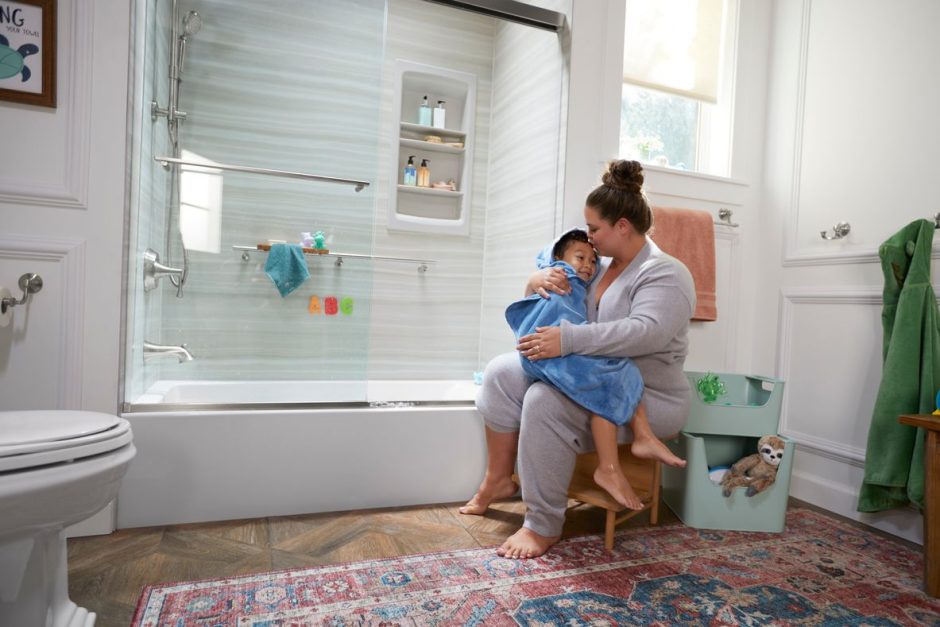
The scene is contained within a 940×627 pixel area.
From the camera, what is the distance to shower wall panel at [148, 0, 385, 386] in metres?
2.15

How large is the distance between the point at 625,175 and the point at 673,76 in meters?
1.16

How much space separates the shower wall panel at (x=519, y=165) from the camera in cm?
249

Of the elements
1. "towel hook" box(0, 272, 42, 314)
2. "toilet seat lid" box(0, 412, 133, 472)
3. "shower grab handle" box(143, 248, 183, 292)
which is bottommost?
"toilet seat lid" box(0, 412, 133, 472)

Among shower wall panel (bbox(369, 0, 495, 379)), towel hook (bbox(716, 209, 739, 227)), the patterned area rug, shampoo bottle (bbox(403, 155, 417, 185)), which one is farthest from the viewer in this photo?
shampoo bottle (bbox(403, 155, 417, 185))

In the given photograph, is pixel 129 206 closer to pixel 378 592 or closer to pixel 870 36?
pixel 378 592

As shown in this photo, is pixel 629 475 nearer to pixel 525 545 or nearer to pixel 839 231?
pixel 525 545

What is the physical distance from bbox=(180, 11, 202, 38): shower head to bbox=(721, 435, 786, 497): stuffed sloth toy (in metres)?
2.54

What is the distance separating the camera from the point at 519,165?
9.41ft

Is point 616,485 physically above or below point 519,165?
below

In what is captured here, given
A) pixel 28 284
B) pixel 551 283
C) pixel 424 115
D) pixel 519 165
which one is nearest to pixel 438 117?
pixel 424 115

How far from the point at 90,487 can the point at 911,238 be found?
2.44 metres

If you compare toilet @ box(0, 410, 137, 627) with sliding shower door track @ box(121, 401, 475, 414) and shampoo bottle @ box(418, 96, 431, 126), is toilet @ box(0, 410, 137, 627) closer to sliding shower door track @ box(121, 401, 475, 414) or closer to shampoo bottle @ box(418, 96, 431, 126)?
sliding shower door track @ box(121, 401, 475, 414)

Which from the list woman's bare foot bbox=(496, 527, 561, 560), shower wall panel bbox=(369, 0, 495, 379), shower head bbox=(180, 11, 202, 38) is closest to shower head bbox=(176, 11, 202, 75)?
shower head bbox=(180, 11, 202, 38)

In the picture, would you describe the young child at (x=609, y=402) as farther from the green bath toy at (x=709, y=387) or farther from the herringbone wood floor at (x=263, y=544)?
the green bath toy at (x=709, y=387)
